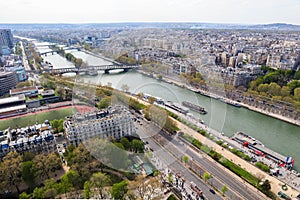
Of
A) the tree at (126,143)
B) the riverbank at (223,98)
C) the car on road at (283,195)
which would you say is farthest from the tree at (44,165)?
the riverbank at (223,98)

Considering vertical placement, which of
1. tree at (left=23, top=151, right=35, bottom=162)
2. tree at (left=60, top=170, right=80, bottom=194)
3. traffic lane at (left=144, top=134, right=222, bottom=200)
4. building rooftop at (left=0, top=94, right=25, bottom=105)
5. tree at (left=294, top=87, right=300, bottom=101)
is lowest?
traffic lane at (left=144, top=134, right=222, bottom=200)

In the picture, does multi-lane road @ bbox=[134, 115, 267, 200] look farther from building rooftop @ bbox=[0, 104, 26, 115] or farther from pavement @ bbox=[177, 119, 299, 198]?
building rooftop @ bbox=[0, 104, 26, 115]

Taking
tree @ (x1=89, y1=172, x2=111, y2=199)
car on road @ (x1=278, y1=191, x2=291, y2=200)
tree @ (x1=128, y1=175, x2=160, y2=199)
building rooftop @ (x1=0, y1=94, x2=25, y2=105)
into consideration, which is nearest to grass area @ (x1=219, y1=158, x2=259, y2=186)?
car on road @ (x1=278, y1=191, x2=291, y2=200)

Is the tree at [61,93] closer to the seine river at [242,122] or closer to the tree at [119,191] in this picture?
the seine river at [242,122]

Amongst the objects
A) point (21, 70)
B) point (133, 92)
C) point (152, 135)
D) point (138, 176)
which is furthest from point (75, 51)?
point (138, 176)

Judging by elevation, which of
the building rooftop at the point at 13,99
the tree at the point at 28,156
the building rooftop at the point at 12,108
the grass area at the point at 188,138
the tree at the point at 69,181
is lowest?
the grass area at the point at 188,138
